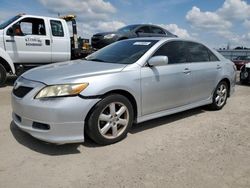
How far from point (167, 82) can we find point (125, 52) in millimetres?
859

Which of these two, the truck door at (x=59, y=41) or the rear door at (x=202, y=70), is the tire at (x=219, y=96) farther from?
the truck door at (x=59, y=41)

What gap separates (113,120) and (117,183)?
43.3 inches

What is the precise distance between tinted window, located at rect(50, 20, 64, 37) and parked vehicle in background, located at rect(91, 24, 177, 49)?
327cm

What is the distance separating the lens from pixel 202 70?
5.28 m

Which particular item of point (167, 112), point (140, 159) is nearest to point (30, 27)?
point (167, 112)

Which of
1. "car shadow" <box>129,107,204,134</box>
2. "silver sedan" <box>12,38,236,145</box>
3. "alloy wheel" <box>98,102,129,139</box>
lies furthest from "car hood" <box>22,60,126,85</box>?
"car shadow" <box>129,107,204,134</box>

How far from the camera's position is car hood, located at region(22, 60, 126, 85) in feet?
11.5

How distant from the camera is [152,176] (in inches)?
120

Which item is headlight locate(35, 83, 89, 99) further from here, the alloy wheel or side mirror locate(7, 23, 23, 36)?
side mirror locate(7, 23, 23, 36)

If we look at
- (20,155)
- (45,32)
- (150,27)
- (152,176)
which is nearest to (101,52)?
(20,155)

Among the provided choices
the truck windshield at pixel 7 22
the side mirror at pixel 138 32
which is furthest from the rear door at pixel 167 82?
the side mirror at pixel 138 32

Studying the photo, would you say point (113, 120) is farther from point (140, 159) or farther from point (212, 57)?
point (212, 57)

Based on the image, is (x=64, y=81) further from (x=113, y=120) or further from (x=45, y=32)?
(x=45, y=32)

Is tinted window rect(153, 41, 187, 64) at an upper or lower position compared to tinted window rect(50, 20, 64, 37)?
lower
